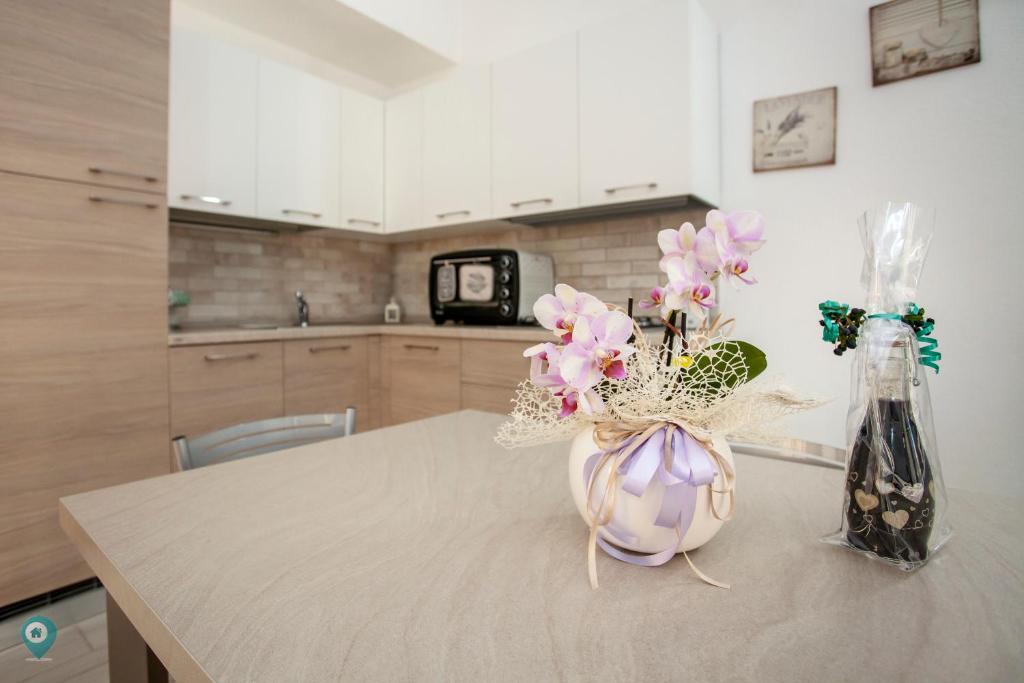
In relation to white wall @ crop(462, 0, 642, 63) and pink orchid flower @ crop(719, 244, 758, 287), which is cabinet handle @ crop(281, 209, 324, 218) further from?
pink orchid flower @ crop(719, 244, 758, 287)

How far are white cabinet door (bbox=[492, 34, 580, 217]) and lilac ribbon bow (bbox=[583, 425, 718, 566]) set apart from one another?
2.15m

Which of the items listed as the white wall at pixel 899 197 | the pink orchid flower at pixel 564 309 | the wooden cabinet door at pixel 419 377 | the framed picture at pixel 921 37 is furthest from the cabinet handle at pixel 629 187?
the pink orchid flower at pixel 564 309

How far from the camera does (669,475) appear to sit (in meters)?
0.52

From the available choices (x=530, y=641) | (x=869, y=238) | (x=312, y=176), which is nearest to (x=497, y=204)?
(x=312, y=176)

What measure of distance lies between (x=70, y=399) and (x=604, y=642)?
7.09 feet

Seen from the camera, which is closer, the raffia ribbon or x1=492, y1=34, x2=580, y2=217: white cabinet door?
the raffia ribbon

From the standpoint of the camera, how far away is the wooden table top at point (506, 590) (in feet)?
1.37

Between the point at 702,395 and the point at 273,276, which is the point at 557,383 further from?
the point at 273,276

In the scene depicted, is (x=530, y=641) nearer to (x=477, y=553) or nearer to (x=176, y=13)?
(x=477, y=553)

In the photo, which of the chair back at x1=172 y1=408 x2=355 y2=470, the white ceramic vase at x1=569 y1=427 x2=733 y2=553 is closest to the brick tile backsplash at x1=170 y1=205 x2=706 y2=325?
the chair back at x1=172 y1=408 x2=355 y2=470

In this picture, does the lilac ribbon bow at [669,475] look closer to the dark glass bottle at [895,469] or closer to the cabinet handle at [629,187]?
the dark glass bottle at [895,469]

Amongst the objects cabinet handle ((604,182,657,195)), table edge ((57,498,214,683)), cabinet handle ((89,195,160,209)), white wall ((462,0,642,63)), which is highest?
white wall ((462,0,642,63))

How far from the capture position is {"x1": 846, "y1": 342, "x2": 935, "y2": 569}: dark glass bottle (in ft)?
1.79

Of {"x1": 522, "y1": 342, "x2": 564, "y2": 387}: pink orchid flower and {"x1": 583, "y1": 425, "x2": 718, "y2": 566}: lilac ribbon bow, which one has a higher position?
{"x1": 522, "y1": 342, "x2": 564, "y2": 387}: pink orchid flower
